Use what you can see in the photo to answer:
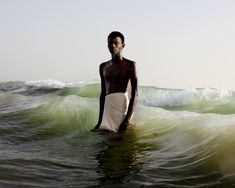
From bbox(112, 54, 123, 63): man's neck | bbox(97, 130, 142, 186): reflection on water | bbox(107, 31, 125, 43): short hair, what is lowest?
bbox(97, 130, 142, 186): reflection on water

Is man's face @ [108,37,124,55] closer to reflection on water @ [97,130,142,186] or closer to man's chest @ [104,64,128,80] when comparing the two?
man's chest @ [104,64,128,80]

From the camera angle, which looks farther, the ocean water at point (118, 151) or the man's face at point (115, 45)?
the man's face at point (115, 45)

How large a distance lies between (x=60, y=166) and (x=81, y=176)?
18.8 inches

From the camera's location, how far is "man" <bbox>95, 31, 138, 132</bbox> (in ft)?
19.7

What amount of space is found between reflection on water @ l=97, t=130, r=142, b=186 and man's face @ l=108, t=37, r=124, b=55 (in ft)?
3.81

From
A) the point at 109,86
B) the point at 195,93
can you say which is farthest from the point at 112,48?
the point at 195,93

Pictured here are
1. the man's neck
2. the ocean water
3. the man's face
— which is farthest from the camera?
the man's neck

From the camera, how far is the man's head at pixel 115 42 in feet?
19.5

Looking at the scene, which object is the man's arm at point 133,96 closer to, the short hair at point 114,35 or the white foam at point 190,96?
the short hair at point 114,35

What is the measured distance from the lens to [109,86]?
6199 millimetres

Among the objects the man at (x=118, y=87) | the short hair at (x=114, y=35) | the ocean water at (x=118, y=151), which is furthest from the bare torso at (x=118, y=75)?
the ocean water at (x=118, y=151)

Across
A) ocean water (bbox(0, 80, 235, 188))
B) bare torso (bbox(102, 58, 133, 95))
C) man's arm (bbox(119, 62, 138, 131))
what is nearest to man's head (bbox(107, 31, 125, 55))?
bare torso (bbox(102, 58, 133, 95))

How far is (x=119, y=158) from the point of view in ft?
15.9

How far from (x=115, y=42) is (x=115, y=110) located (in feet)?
3.17
